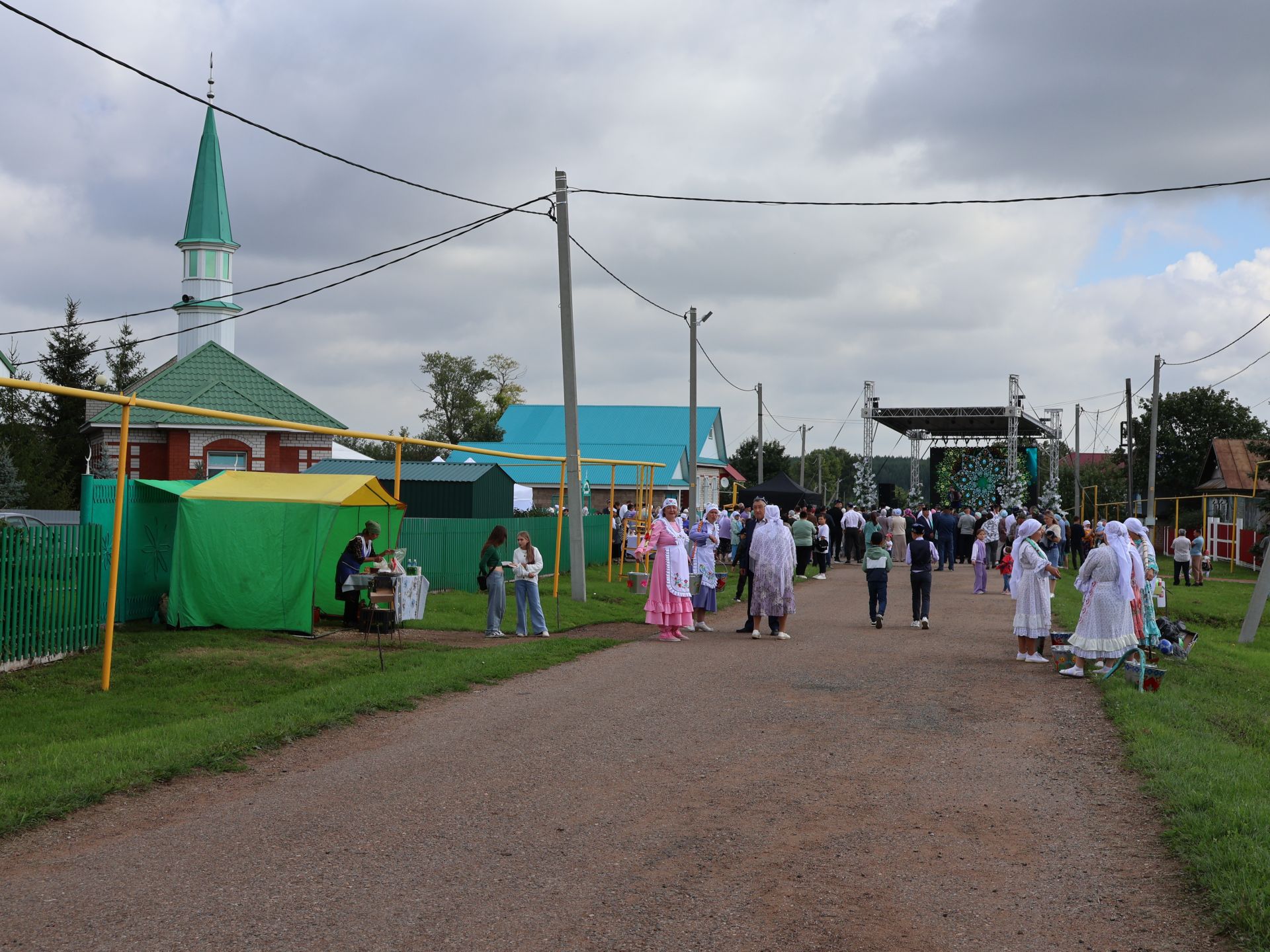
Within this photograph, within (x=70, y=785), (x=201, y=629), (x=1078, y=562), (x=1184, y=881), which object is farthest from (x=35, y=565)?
(x=1078, y=562)

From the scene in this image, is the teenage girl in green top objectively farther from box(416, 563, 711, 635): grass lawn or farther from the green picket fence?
the green picket fence

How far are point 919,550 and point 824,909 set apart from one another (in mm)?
13213

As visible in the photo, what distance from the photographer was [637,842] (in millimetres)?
6461

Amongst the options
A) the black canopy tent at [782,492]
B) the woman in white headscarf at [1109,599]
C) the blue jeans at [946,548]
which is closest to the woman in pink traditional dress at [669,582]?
the woman in white headscarf at [1109,599]

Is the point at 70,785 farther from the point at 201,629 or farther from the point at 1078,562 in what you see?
the point at 1078,562

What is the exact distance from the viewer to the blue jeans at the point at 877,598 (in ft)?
59.1

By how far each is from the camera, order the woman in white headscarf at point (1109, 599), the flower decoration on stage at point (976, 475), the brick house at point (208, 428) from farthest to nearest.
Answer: the flower decoration on stage at point (976, 475) < the brick house at point (208, 428) < the woman in white headscarf at point (1109, 599)

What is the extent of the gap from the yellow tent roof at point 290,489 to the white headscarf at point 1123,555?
29.0 feet

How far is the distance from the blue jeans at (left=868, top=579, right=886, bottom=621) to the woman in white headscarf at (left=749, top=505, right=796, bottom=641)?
1901mm

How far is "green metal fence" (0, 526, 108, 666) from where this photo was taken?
40.8ft

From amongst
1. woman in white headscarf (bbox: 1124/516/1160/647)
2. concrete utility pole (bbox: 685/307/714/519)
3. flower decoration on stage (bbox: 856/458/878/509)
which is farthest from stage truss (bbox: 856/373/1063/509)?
woman in white headscarf (bbox: 1124/516/1160/647)

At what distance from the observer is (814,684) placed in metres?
12.2

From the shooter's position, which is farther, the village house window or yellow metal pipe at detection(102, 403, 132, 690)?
the village house window

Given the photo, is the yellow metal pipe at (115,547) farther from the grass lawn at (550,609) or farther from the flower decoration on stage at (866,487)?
the flower decoration on stage at (866,487)
